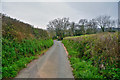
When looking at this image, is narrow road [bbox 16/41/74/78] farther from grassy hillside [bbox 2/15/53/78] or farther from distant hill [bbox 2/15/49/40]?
distant hill [bbox 2/15/49/40]

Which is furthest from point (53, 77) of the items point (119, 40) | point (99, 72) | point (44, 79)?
point (119, 40)

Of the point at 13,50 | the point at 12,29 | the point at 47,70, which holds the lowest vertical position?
the point at 47,70

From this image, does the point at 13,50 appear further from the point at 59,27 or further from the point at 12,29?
the point at 59,27

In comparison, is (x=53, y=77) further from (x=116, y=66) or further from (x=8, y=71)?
(x=116, y=66)

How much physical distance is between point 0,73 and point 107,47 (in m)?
5.49

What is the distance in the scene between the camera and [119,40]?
3428 mm

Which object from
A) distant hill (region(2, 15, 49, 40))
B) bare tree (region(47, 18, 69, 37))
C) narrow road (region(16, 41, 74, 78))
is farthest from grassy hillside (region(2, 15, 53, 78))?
bare tree (region(47, 18, 69, 37))

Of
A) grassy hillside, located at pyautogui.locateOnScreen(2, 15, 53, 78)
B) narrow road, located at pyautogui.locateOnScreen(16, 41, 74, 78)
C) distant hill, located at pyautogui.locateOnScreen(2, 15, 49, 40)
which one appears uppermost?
distant hill, located at pyautogui.locateOnScreen(2, 15, 49, 40)

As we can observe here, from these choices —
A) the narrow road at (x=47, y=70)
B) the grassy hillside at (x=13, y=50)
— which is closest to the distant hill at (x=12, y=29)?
the grassy hillside at (x=13, y=50)

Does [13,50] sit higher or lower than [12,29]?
lower

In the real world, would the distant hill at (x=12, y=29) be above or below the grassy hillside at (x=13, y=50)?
above

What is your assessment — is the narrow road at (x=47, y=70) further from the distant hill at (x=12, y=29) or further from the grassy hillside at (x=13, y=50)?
the distant hill at (x=12, y=29)

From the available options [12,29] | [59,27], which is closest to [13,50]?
[12,29]

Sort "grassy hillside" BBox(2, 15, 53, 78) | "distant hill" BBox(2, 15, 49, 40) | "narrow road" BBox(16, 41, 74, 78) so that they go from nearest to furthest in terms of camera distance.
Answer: "narrow road" BBox(16, 41, 74, 78), "grassy hillside" BBox(2, 15, 53, 78), "distant hill" BBox(2, 15, 49, 40)
